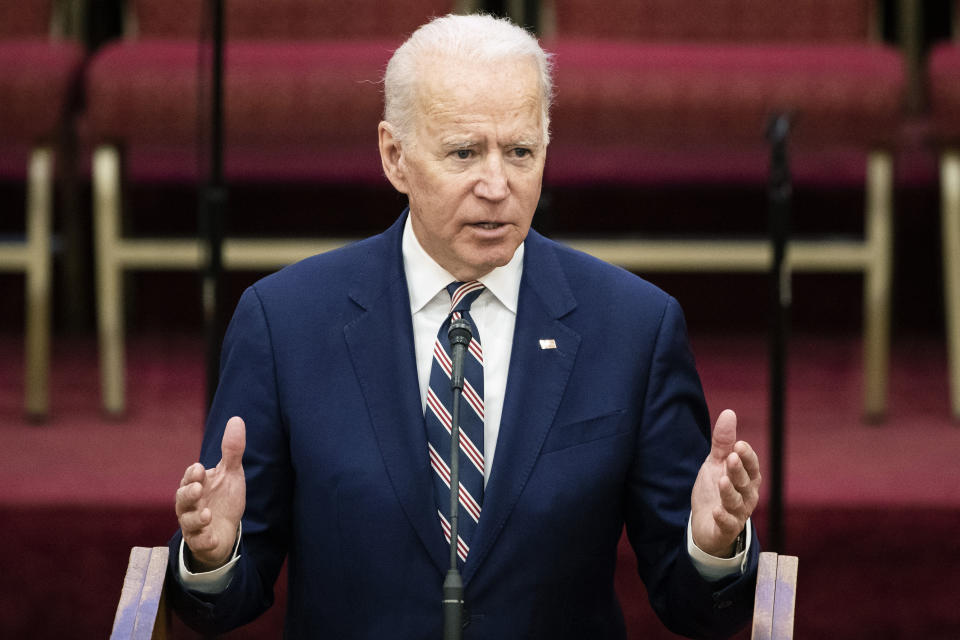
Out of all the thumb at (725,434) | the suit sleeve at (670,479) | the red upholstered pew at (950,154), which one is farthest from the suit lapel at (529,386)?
the red upholstered pew at (950,154)

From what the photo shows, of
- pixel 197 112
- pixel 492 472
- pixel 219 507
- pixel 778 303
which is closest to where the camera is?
pixel 219 507

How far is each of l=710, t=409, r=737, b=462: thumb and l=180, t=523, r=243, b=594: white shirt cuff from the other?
0.50 metres

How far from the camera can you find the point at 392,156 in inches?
61.2

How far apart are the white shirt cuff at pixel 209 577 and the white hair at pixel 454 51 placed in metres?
0.50

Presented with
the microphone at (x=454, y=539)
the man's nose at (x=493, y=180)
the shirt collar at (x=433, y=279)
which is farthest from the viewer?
the shirt collar at (x=433, y=279)

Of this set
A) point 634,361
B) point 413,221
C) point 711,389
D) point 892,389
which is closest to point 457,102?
point 413,221

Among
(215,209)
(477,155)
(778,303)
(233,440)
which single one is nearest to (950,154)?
(778,303)

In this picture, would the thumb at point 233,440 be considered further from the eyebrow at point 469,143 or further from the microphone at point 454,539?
the eyebrow at point 469,143

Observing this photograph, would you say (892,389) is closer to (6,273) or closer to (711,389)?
(711,389)

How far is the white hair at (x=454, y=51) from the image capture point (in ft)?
4.72

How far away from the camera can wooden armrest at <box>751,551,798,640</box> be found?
1.36 metres

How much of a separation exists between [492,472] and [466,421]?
0.22 ft

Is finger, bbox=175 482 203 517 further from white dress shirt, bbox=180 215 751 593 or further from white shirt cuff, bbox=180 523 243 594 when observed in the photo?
white dress shirt, bbox=180 215 751 593

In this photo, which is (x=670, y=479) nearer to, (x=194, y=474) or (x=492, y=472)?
(x=492, y=472)
